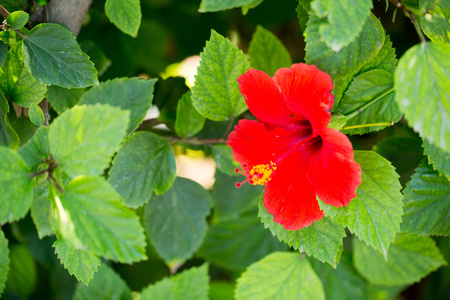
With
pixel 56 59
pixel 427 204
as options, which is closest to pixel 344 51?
pixel 427 204

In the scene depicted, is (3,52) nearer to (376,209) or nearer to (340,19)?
(340,19)

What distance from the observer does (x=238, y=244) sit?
1.28 metres

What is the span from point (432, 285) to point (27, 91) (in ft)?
5.16

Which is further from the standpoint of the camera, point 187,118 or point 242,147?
point 187,118

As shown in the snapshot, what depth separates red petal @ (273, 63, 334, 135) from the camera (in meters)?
0.62

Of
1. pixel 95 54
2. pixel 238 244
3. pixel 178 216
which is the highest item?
pixel 95 54

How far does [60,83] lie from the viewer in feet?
2.39

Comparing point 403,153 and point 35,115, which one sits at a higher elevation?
point 35,115

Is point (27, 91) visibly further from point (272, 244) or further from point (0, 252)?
point (272, 244)

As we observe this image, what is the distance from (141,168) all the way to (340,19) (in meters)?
0.45

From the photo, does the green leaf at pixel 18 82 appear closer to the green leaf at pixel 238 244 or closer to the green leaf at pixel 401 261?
the green leaf at pixel 238 244

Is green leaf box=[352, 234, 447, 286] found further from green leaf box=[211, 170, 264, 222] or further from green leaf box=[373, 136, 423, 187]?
green leaf box=[211, 170, 264, 222]

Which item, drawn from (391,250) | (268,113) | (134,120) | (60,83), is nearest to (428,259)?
(391,250)

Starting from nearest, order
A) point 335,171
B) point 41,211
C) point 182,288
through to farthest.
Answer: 1. point 335,171
2. point 41,211
3. point 182,288
